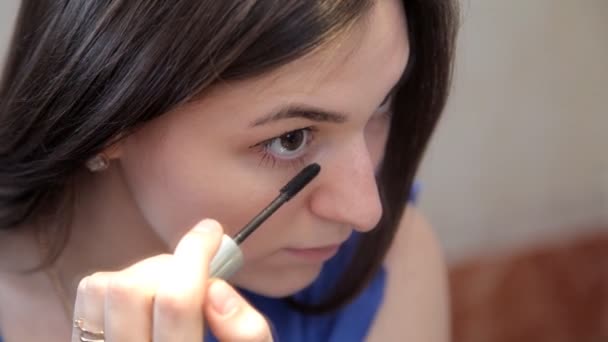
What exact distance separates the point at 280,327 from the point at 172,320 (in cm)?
35

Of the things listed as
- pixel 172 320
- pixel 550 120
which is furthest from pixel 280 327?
pixel 550 120

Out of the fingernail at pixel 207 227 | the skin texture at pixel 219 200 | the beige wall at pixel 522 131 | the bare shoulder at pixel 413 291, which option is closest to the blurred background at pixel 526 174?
the beige wall at pixel 522 131

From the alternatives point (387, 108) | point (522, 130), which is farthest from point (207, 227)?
point (522, 130)

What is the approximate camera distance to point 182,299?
39 cm

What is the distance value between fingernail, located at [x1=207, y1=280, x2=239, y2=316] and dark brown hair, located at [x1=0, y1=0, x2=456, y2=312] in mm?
138

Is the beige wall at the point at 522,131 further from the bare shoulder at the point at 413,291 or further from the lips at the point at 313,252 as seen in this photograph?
the lips at the point at 313,252

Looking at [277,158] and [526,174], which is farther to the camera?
[526,174]

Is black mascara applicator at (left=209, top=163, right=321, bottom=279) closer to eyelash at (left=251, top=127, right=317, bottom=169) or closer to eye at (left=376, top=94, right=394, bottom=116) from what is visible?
eyelash at (left=251, top=127, right=317, bottom=169)

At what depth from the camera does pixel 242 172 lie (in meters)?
0.53

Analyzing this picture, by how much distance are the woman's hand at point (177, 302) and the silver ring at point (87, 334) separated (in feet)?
0.05

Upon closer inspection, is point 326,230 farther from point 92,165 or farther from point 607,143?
point 607,143

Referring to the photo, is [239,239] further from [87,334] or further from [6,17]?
[6,17]

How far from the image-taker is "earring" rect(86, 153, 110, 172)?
555 millimetres

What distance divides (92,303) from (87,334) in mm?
22
